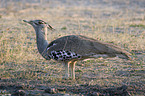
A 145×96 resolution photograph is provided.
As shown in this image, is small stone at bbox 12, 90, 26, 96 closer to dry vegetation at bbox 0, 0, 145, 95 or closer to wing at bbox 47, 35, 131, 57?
dry vegetation at bbox 0, 0, 145, 95

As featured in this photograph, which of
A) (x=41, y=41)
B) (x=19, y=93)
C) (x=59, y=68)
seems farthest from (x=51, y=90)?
(x=59, y=68)

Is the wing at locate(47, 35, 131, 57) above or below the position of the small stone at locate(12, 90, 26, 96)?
above

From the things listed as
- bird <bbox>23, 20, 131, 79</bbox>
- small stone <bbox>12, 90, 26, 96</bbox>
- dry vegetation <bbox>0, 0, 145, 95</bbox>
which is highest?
bird <bbox>23, 20, 131, 79</bbox>

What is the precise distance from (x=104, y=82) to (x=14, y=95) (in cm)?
174

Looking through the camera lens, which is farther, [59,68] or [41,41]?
[59,68]

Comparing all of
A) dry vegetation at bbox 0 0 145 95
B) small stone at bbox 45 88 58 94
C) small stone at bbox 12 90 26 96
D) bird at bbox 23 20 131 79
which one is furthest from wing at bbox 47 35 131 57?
small stone at bbox 12 90 26 96

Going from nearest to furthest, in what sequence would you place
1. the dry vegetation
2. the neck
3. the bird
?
the bird
the dry vegetation
the neck

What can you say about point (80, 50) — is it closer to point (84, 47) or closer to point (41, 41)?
point (84, 47)

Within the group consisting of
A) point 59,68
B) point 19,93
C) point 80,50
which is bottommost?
point 19,93

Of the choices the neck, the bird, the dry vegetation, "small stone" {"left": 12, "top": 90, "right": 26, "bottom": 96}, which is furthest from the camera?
the neck

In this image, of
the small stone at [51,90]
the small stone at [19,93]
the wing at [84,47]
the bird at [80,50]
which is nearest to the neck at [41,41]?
the bird at [80,50]

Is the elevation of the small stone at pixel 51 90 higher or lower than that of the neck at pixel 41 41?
lower

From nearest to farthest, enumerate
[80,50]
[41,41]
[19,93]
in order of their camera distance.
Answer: [19,93] → [80,50] → [41,41]

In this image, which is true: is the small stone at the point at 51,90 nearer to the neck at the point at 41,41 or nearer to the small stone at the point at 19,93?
the small stone at the point at 19,93
